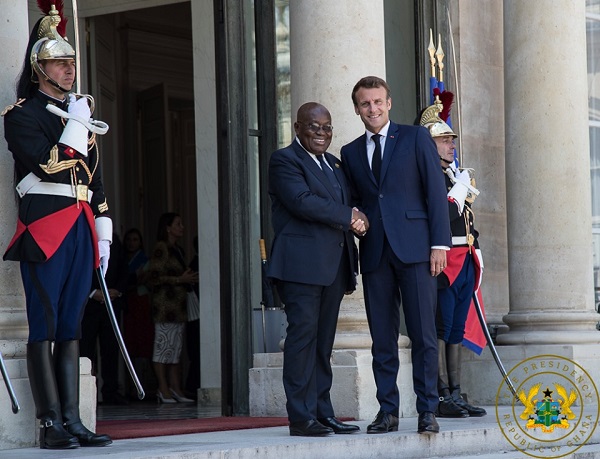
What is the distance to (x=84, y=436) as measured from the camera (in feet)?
21.3

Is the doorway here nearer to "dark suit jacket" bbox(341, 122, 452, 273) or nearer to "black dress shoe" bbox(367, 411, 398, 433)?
"dark suit jacket" bbox(341, 122, 452, 273)

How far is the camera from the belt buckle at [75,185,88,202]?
261 inches

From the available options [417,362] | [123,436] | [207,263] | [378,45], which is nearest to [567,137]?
[378,45]

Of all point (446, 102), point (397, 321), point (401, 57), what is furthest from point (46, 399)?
point (401, 57)

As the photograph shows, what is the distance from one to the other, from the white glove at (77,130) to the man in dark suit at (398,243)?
1.45 meters

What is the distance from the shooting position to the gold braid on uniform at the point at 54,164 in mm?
6488

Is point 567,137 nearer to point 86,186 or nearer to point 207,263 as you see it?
point 207,263

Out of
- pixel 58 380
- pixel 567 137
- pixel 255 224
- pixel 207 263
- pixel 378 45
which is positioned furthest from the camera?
pixel 207 263

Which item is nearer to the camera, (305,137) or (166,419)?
(305,137)

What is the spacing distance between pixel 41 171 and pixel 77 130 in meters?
0.27

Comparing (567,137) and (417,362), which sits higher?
(567,137)

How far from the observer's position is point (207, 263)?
11.5 meters

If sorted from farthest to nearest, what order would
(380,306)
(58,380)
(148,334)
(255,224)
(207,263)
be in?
(148,334) → (207,263) → (255,224) → (380,306) → (58,380)

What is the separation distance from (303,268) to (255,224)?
2.73 m
